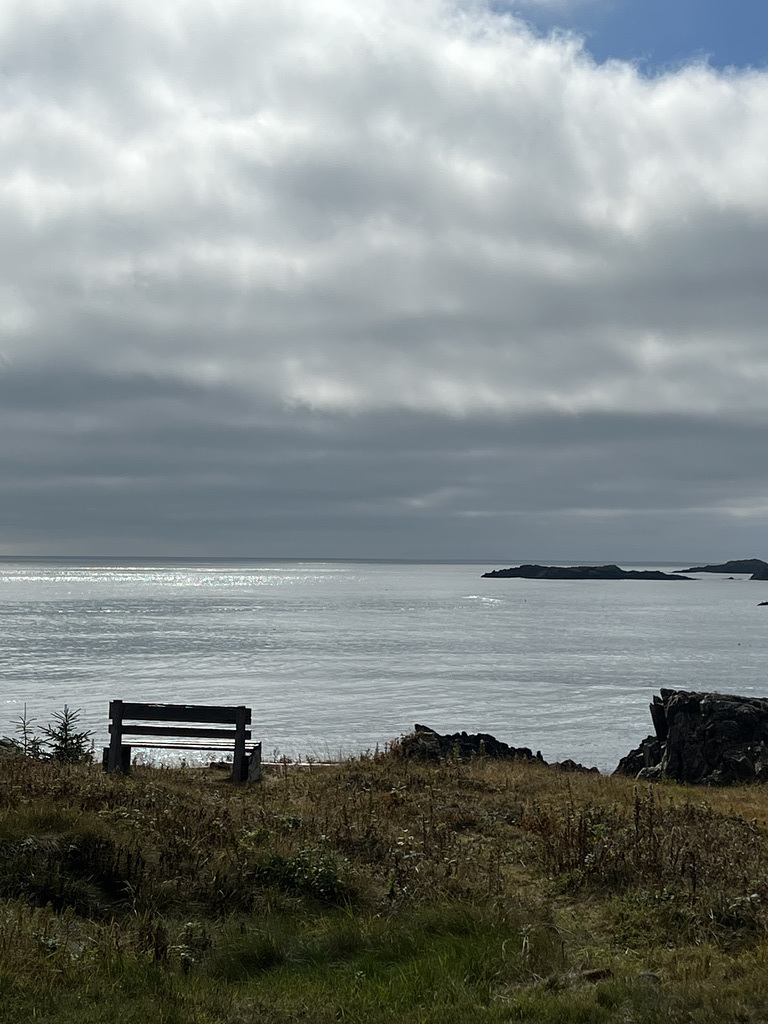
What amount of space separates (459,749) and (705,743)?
342 inches

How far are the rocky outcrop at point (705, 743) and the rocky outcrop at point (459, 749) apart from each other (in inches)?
109

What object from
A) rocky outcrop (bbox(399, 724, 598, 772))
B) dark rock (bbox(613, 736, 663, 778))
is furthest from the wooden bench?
dark rock (bbox(613, 736, 663, 778))

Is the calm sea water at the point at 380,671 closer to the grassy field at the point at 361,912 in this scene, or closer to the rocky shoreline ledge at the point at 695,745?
the rocky shoreline ledge at the point at 695,745

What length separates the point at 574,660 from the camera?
2472 inches

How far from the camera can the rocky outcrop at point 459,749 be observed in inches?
803

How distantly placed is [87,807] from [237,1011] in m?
5.16

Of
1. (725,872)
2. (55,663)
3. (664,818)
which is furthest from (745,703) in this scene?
(55,663)

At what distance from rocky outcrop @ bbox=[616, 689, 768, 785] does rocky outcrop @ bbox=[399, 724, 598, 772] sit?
278cm

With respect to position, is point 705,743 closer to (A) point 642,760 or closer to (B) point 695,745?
(B) point 695,745

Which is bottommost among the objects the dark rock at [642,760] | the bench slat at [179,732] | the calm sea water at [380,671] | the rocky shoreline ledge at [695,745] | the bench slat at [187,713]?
the calm sea water at [380,671]

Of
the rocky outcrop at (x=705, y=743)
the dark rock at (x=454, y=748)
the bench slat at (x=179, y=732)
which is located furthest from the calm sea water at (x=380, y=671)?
the bench slat at (x=179, y=732)

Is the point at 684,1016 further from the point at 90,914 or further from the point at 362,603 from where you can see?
the point at 362,603

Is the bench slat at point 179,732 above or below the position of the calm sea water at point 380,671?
above

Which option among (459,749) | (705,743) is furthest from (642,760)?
(459,749)
